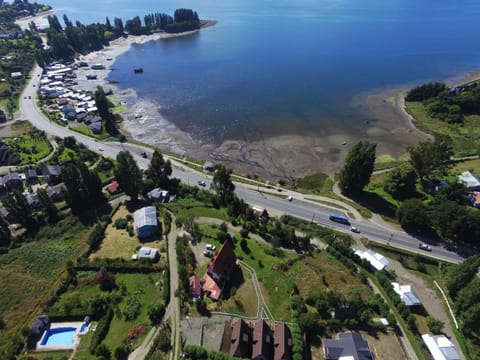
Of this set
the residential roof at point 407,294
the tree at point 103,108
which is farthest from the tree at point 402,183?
the tree at point 103,108

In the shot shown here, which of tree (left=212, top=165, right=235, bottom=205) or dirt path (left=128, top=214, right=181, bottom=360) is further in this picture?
tree (left=212, top=165, right=235, bottom=205)

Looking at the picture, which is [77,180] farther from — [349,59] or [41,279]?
[349,59]

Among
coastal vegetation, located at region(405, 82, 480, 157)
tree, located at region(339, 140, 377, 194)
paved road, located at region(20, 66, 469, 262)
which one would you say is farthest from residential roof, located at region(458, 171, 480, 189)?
tree, located at region(339, 140, 377, 194)

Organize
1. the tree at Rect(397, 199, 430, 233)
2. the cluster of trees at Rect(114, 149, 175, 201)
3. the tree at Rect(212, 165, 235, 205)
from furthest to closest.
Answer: the cluster of trees at Rect(114, 149, 175, 201) < the tree at Rect(212, 165, 235, 205) < the tree at Rect(397, 199, 430, 233)

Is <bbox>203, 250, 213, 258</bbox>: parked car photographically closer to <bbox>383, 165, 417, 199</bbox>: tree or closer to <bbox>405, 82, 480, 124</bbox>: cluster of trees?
<bbox>383, 165, 417, 199</bbox>: tree

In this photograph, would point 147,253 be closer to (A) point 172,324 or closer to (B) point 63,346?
(A) point 172,324

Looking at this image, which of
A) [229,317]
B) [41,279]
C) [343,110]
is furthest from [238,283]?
[343,110]
